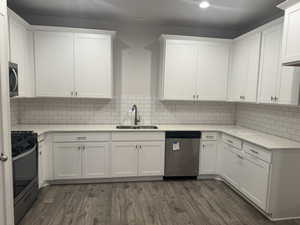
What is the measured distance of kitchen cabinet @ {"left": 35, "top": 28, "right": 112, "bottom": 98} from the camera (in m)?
3.34

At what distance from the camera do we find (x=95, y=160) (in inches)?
132

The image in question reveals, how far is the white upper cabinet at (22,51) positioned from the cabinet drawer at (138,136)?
150cm

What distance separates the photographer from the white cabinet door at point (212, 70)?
373cm

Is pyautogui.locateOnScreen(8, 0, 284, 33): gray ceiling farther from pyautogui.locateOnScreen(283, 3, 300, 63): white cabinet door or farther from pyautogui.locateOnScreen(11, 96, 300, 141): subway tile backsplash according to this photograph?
pyautogui.locateOnScreen(11, 96, 300, 141): subway tile backsplash

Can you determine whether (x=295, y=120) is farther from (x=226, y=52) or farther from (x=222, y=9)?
(x=222, y=9)

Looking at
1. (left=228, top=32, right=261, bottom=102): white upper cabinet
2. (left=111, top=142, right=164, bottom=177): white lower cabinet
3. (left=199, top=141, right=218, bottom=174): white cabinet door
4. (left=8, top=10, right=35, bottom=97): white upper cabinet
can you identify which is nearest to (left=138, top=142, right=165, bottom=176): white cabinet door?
(left=111, top=142, right=164, bottom=177): white lower cabinet

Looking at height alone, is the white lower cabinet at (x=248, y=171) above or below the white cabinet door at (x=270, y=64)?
below

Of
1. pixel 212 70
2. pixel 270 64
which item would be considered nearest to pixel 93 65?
pixel 212 70

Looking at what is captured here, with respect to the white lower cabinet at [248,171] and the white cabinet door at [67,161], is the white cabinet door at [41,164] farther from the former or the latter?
the white lower cabinet at [248,171]

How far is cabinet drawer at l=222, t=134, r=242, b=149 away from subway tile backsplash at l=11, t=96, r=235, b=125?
78 cm

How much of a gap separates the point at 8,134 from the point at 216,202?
2.65 m

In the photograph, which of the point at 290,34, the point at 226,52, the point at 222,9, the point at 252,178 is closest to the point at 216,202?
the point at 252,178

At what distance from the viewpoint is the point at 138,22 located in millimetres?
3789

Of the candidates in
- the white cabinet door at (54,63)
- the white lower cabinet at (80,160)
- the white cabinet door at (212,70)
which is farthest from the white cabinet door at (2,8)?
the white cabinet door at (212,70)
